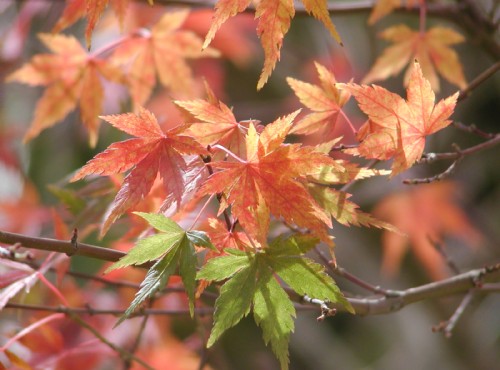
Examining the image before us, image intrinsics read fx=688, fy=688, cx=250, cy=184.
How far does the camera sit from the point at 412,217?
1899 mm

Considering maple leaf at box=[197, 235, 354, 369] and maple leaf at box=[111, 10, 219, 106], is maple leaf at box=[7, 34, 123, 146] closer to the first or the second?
maple leaf at box=[111, 10, 219, 106]

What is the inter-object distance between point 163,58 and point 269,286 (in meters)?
0.53

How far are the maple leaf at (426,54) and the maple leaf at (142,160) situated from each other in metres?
0.40

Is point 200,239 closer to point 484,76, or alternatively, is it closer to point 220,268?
point 220,268

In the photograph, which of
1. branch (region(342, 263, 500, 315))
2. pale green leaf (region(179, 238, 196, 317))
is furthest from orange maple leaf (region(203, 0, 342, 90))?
branch (region(342, 263, 500, 315))

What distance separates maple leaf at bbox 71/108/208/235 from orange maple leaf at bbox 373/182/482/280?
4.37ft

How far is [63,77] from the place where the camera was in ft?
3.31

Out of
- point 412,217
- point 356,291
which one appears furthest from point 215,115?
point 356,291

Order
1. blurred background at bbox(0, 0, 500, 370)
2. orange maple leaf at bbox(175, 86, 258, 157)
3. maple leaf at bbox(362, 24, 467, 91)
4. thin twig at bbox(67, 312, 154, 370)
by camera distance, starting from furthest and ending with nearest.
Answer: blurred background at bbox(0, 0, 500, 370) < maple leaf at bbox(362, 24, 467, 91) < thin twig at bbox(67, 312, 154, 370) < orange maple leaf at bbox(175, 86, 258, 157)

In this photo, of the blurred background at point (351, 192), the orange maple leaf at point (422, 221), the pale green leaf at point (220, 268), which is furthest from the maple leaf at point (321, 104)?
the orange maple leaf at point (422, 221)

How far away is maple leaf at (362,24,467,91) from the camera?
3.10 ft

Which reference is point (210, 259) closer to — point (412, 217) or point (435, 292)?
point (435, 292)

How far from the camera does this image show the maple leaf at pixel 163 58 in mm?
996

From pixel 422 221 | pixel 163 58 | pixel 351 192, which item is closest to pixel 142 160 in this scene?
pixel 163 58
